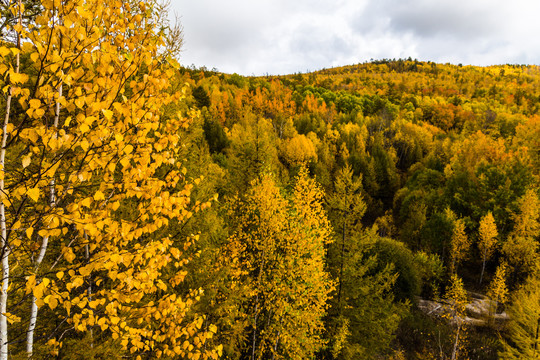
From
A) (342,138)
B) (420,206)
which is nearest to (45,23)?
(420,206)

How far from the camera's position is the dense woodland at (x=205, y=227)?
223cm

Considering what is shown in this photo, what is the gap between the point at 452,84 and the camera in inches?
5148

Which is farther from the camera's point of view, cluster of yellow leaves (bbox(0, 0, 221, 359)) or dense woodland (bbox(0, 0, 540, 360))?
dense woodland (bbox(0, 0, 540, 360))

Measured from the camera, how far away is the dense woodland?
7.32 feet

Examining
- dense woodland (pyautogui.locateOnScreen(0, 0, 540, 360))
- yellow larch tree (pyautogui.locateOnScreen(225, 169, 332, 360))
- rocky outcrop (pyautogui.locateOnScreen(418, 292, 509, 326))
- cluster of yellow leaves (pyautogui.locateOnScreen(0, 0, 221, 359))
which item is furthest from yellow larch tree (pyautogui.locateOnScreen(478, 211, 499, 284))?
cluster of yellow leaves (pyautogui.locateOnScreen(0, 0, 221, 359))

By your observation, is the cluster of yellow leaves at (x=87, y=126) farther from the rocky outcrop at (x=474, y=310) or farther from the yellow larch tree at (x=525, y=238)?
the yellow larch tree at (x=525, y=238)

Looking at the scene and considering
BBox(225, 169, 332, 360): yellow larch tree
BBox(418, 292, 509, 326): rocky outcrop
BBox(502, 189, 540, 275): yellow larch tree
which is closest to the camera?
BBox(225, 169, 332, 360): yellow larch tree

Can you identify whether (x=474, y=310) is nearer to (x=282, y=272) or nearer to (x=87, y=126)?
(x=282, y=272)

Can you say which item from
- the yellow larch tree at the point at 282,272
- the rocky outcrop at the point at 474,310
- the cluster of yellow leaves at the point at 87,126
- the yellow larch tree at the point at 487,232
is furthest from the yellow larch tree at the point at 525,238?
the cluster of yellow leaves at the point at 87,126

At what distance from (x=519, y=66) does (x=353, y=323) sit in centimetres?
27491

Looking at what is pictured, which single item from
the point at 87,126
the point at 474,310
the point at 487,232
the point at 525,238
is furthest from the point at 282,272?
the point at 525,238

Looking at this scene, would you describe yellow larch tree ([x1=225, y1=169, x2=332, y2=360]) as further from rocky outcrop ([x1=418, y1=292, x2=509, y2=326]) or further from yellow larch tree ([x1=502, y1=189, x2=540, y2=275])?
yellow larch tree ([x1=502, y1=189, x2=540, y2=275])

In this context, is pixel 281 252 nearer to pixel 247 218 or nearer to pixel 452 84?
pixel 247 218

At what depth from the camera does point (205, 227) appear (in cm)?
794
